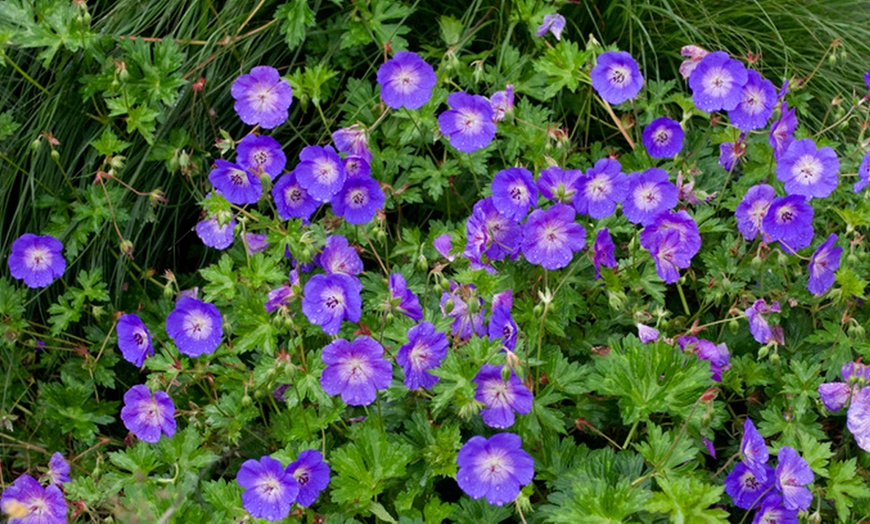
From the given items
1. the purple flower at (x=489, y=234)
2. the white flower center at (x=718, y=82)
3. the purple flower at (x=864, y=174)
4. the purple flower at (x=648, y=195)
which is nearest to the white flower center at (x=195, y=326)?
the purple flower at (x=489, y=234)

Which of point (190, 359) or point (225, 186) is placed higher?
point (225, 186)

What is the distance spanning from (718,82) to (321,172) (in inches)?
38.3

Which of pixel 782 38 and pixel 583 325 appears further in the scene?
pixel 782 38

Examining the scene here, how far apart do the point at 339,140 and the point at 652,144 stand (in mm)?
765

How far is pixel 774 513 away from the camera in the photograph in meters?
2.09

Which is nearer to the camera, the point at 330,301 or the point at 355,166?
the point at 330,301

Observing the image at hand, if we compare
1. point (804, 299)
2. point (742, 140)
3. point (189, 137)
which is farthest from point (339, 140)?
point (804, 299)

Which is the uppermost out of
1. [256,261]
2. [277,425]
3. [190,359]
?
[256,261]

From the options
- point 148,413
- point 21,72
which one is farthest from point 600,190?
point 21,72

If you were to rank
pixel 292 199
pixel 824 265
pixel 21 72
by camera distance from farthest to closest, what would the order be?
1. pixel 21 72
2. pixel 292 199
3. pixel 824 265

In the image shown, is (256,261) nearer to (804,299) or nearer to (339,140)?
(339,140)

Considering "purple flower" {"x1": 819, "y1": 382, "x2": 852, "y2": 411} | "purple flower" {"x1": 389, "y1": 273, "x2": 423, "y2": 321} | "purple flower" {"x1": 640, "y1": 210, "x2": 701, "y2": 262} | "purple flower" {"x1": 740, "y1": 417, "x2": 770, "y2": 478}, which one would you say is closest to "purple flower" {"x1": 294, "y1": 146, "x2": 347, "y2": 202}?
"purple flower" {"x1": 389, "y1": 273, "x2": 423, "y2": 321}

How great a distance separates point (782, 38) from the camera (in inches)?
129

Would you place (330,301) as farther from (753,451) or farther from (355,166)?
(753,451)
